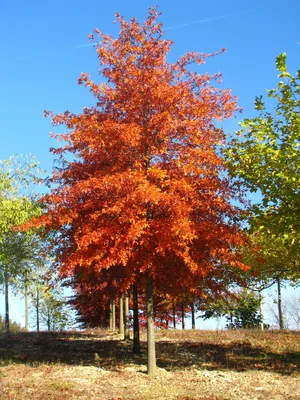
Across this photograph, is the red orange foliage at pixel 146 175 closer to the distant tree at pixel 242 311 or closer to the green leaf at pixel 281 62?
the green leaf at pixel 281 62

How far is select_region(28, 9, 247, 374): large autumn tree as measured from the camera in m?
12.8

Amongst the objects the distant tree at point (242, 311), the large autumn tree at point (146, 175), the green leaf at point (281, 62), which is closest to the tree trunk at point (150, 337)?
the large autumn tree at point (146, 175)

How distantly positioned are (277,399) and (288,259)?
968cm

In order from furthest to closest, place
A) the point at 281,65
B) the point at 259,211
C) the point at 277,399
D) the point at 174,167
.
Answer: the point at 174,167, the point at 259,211, the point at 281,65, the point at 277,399

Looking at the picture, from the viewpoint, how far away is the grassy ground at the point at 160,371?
12.1 m

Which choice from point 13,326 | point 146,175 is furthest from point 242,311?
point 146,175

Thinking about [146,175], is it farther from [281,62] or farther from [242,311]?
[242,311]

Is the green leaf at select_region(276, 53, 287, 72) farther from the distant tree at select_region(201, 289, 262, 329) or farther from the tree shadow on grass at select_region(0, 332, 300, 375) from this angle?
the distant tree at select_region(201, 289, 262, 329)

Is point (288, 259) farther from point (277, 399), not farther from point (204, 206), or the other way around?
point (277, 399)

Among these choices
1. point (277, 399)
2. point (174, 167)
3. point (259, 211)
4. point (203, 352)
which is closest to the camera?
point (277, 399)


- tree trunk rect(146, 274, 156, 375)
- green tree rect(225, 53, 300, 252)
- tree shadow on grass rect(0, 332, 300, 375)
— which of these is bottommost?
tree shadow on grass rect(0, 332, 300, 375)

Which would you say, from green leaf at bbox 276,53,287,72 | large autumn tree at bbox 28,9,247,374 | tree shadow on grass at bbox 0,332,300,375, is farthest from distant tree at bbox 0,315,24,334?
green leaf at bbox 276,53,287,72

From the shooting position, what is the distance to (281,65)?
12.4 m

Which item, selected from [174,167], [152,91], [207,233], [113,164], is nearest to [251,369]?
[207,233]
